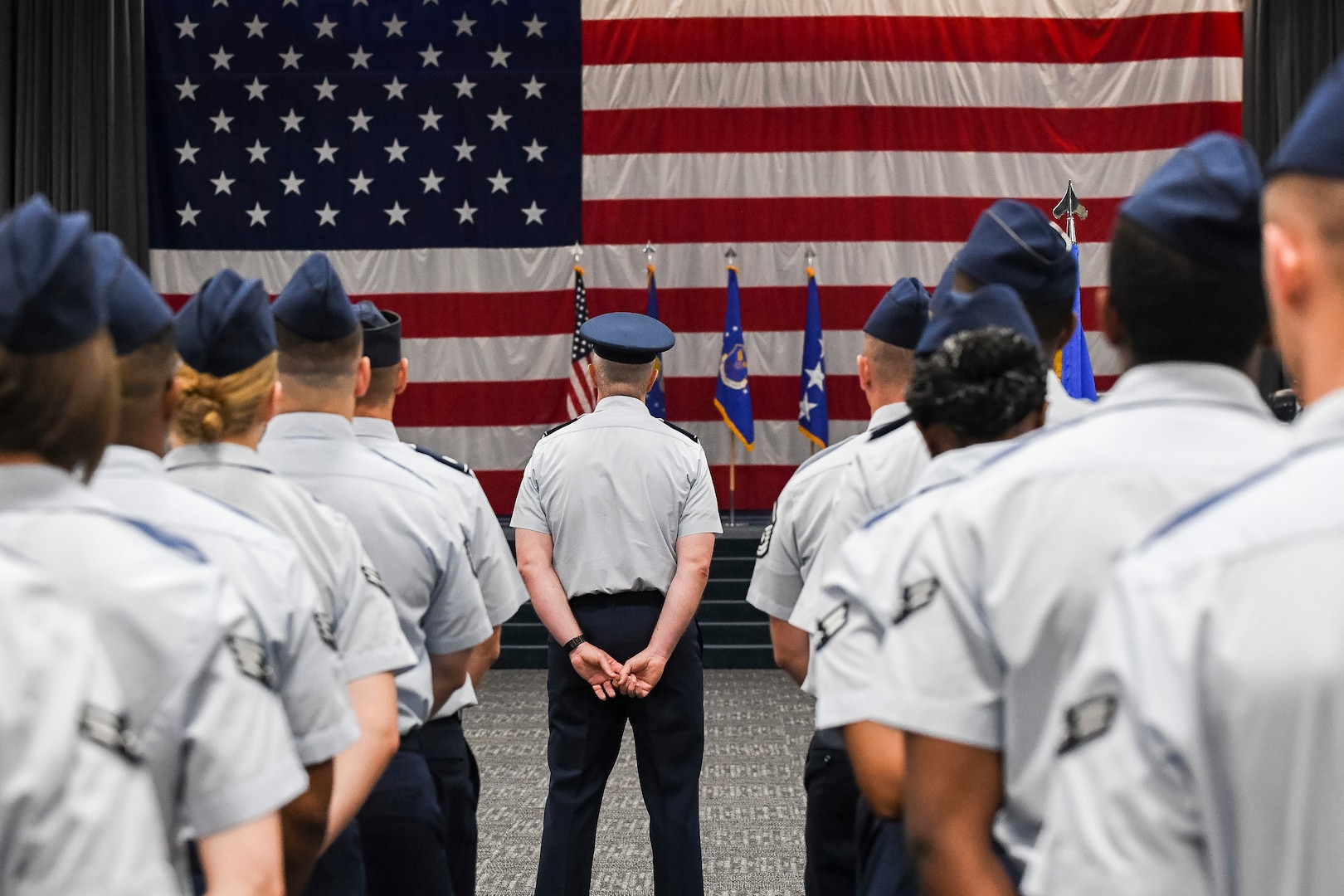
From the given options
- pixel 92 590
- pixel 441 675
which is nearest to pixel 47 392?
pixel 92 590

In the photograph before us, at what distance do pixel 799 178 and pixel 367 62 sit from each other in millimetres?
3211

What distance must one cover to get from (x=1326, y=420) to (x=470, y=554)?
71.8 inches

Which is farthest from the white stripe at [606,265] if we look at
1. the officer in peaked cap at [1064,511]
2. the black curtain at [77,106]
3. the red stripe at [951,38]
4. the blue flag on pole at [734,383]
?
the officer in peaked cap at [1064,511]

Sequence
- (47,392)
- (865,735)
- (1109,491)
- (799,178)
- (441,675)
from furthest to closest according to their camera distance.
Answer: (799,178), (441,675), (865,735), (1109,491), (47,392)

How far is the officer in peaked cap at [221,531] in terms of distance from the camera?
120 centimetres

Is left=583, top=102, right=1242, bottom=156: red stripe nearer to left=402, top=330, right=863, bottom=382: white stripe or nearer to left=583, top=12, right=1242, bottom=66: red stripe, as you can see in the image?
left=583, top=12, right=1242, bottom=66: red stripe

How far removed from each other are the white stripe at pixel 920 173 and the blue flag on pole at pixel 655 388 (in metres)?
0.87

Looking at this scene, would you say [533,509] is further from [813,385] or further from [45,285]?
[813,385]

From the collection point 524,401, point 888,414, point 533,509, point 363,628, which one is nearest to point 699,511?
point 533,509

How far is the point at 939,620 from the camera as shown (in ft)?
3.71

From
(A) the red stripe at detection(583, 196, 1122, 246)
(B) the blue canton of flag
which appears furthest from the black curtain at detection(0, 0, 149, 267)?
(A) the red stripe at detection(583, 196, 1122, 246)

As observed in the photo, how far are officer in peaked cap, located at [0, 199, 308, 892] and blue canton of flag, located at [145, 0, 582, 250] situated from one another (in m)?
8.39

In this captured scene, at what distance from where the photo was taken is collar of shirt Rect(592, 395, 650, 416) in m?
3.27

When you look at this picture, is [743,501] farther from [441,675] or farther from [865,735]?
[865,735]
